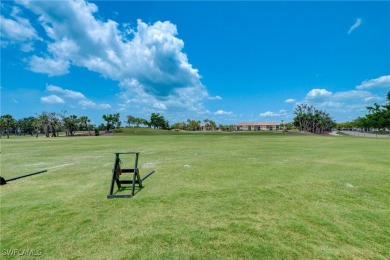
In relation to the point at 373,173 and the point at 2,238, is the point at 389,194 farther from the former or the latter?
the point at 2,238

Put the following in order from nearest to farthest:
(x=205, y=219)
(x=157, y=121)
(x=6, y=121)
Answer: (x=205, y=219)
(x=6, y=121)
(x=157, y=121)

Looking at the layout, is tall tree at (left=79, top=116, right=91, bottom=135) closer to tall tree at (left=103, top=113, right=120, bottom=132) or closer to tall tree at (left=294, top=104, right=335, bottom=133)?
tall tree at (left=103, top=113, right=120, bottom=132)

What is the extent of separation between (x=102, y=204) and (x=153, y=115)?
135629 mm

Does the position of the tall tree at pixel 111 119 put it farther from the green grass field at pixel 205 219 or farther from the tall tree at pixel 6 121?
the green grass field at pixel 205 219

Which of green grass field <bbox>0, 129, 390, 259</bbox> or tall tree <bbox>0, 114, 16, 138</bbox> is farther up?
tall tree <bbox>0, 114, 16, 138</bbox>

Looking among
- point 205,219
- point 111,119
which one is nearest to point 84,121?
point 111,119

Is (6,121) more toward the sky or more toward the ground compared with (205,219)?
more toward the sky

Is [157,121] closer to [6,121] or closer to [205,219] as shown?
[6,121]

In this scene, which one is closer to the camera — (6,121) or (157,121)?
(6,121)

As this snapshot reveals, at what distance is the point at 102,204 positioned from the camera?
20.3ft

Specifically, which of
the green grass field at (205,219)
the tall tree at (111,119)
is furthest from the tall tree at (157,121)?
the green grass field at (205,219)

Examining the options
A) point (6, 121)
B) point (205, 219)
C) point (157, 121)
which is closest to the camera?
point (205, 219)

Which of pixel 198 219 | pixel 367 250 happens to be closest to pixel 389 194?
pixel 367 250

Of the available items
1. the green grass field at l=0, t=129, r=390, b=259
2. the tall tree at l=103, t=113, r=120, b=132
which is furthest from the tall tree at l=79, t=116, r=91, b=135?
the green grass field at l=0, t=129, r=390, b=259
